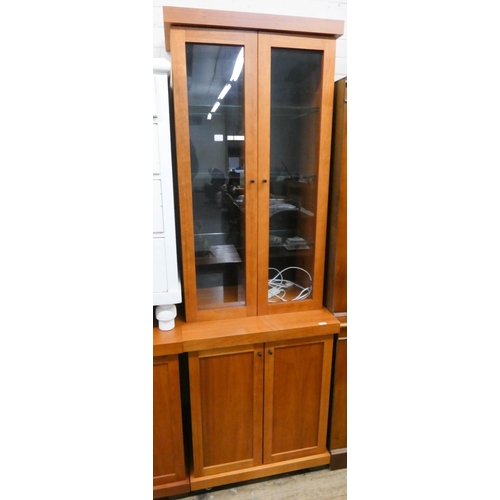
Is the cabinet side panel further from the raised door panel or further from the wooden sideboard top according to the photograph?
the raised door panel

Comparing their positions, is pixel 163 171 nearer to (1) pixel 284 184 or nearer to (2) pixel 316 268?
(1) pixel 284 184

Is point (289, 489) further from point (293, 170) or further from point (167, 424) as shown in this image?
Result: point (293, 170)

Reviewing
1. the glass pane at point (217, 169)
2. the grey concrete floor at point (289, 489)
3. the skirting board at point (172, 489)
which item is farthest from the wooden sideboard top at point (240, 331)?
the grey concrete floor at point (289, 489)

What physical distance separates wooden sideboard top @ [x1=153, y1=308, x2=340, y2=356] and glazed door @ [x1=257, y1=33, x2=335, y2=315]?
0.25 ft

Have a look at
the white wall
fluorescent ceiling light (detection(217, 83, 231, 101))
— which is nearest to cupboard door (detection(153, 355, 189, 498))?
fluorescent ceiling light (detection(217, 83, 231, 101))

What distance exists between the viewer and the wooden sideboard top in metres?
1.38

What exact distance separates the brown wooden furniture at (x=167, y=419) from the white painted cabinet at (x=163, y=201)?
18 cm

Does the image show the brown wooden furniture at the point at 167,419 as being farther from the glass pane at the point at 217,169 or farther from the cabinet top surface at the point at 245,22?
the cabinet top surface at the point at 245,22

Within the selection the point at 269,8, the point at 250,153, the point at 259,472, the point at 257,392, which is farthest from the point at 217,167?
the point at 259,472
